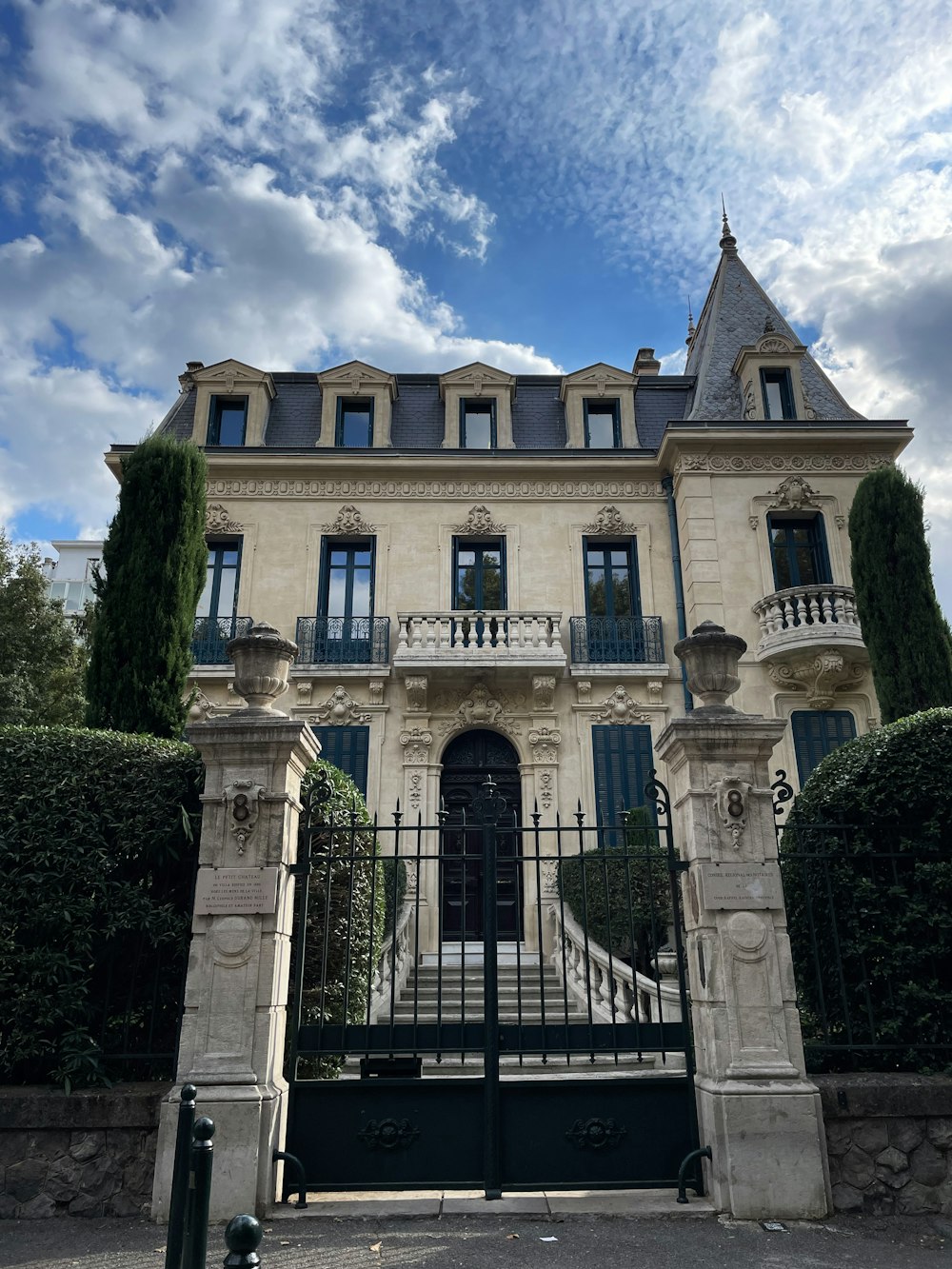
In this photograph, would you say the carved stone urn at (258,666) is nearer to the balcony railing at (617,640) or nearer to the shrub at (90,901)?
the shrub at (90,901)

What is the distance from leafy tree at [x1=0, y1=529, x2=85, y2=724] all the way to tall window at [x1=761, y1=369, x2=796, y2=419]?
16.1 meters

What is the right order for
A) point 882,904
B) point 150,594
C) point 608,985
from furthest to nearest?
point 150,594 → point 608,985 → point 882,904

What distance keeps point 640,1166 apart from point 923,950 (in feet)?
7.90

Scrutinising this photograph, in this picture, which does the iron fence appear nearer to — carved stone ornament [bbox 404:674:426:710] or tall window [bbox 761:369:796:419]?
carved stone ornament [bbox 404:674:426:710]

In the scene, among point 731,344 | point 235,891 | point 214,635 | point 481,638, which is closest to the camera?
point 235,891

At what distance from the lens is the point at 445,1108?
18.7 ft

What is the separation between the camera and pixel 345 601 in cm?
1723

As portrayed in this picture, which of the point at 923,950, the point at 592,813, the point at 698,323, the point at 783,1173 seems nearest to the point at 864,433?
the point at 698,323

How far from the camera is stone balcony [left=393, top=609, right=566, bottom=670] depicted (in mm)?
15875

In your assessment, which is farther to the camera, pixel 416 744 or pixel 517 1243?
pixel 416 744

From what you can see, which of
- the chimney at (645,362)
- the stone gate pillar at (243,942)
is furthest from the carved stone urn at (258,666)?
the chimney at (645,362)

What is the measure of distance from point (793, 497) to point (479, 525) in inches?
242

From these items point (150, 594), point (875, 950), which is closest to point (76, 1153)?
point (875, 950)

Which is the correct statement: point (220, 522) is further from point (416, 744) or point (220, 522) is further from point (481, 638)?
Result: point (416, 744)
